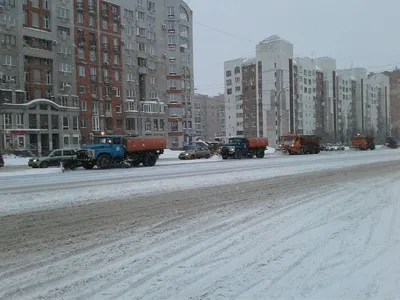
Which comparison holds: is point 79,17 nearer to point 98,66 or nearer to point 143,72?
point 98,66

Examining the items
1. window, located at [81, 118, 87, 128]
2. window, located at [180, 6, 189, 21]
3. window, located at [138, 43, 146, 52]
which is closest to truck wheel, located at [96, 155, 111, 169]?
window, located at [81, 118, 87, 128]

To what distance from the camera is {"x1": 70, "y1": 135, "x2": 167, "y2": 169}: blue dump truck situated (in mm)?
28453

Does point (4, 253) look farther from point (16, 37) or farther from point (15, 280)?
point (16, 37)

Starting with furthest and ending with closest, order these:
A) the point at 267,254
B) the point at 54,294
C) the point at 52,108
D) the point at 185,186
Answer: the point at 52,108 < the point at 185,186 < the point at 267,254 < the point at 54,294

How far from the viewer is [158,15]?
84188mm

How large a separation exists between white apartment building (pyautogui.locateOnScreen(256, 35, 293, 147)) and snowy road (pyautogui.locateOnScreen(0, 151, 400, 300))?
324ft

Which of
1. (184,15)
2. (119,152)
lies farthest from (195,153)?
(184,15)

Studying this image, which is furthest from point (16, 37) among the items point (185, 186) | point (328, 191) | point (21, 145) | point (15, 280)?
point (15, 280)

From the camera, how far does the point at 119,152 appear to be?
2972 centimetres

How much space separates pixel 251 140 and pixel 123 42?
1716 inches

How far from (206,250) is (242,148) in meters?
33.3

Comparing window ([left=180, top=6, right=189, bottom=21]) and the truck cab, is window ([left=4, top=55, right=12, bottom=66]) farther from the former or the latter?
window ([left=180, top=6, right=189, bottom=21])

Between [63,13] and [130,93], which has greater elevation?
[63,13]

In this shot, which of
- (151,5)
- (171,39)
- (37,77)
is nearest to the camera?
(37,77)
